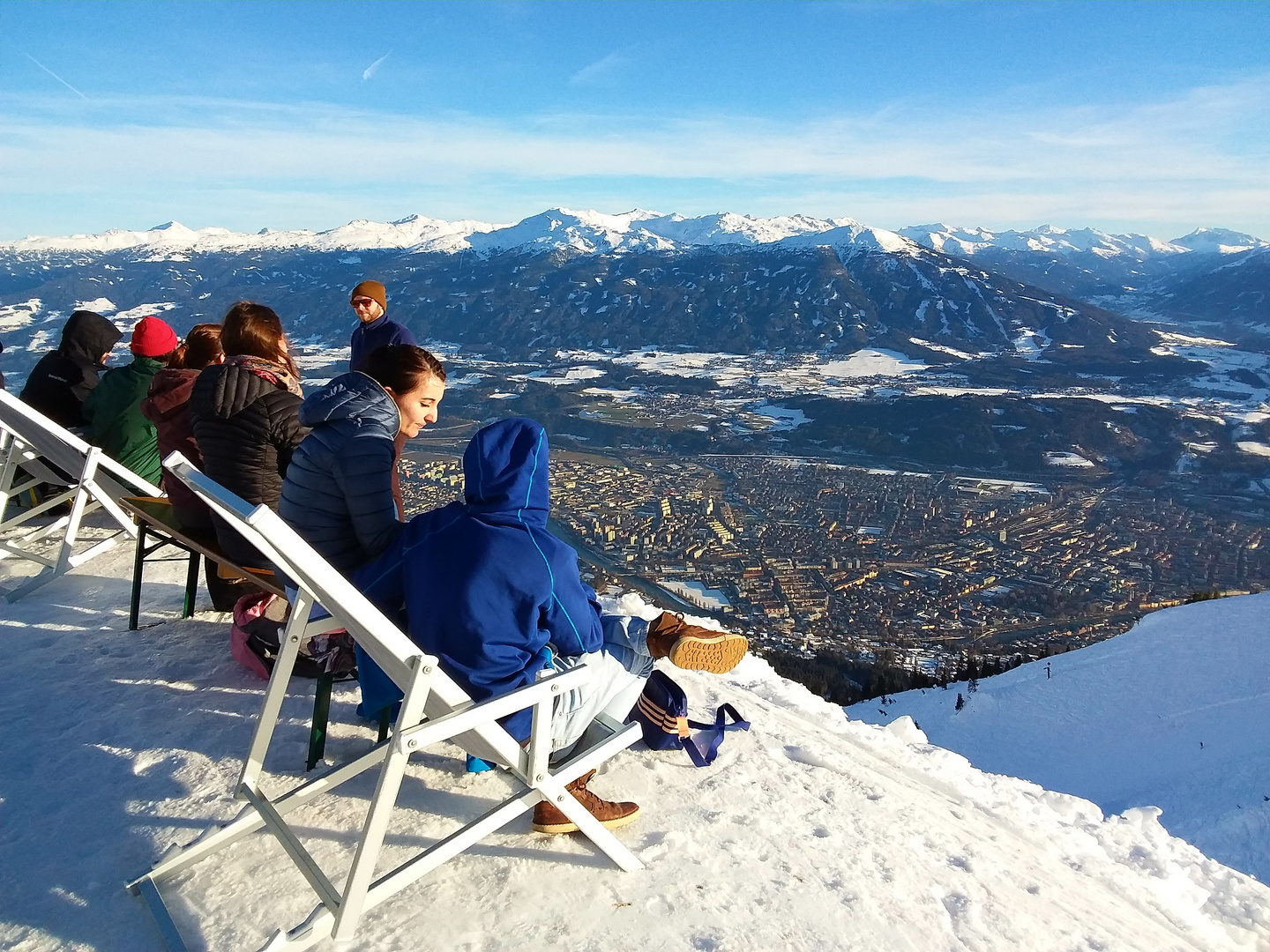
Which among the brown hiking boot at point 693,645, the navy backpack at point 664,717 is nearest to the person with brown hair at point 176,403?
the navy backpack at point 664,717

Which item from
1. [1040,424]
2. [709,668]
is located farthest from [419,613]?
[1040,424]

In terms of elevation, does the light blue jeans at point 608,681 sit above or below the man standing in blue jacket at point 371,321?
below

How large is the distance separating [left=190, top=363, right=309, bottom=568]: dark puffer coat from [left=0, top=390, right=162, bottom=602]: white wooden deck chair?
1645mm

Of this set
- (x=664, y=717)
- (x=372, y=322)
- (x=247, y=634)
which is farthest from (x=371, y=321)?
(x=664, y=717)

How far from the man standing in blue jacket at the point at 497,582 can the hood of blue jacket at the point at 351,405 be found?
0.48 meters

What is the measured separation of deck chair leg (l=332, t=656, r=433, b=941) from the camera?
2037mm

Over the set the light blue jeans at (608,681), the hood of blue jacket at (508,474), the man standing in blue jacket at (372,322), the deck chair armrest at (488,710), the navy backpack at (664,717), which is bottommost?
the navy backpack at (664,717)

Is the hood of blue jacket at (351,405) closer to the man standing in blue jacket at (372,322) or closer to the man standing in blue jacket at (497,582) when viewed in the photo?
the man standing in blue jacket at (497,582)

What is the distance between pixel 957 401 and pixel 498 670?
105 metres

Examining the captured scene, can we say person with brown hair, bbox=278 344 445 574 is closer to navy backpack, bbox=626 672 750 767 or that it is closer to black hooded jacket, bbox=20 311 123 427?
navy backpack, bbox=626 672 750 767

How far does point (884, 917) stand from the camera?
275 cm

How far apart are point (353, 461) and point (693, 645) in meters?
1.44

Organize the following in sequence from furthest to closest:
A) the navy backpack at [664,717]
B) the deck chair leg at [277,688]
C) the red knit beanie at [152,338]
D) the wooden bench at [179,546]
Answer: the red knit beanie at [152,338], the wooden bench at [179,546], the navy backpack at [664,717], the deck chair leg at [277,688]

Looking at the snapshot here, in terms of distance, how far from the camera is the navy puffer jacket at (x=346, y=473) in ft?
9.49
